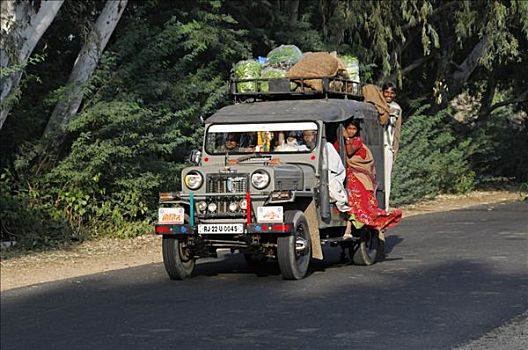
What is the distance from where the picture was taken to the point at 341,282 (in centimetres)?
1262

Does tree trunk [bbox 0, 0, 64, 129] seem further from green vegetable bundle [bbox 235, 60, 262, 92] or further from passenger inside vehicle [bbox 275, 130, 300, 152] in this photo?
passenger inside vehicle [bbox 275, 130, 300, 152]

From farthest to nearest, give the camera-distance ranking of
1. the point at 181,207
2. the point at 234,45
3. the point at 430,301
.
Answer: the point at 234,45 → the point at 181,207 → the point at 430,301

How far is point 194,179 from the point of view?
12859 millimetres

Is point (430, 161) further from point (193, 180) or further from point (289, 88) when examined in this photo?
point (193, 180)

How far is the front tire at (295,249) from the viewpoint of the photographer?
40.8ft

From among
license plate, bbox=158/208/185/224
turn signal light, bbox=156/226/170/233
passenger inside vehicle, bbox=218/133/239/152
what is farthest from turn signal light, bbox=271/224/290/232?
passenger inside vehicle, bbox=218/133/239/152

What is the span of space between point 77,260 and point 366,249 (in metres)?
5.13

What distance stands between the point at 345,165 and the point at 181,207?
250 cm

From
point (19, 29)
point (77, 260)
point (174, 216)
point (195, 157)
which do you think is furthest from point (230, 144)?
point (19, 29)

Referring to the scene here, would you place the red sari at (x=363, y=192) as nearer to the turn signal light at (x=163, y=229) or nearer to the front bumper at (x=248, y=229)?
the front bumper at (x=248, y=229)

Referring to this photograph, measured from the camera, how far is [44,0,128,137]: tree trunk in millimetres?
19250

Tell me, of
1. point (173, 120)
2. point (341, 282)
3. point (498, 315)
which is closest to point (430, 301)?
point (498, 315)

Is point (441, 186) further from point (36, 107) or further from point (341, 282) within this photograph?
point (341, 282)

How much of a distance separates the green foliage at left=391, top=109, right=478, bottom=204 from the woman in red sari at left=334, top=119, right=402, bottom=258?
462 inches
